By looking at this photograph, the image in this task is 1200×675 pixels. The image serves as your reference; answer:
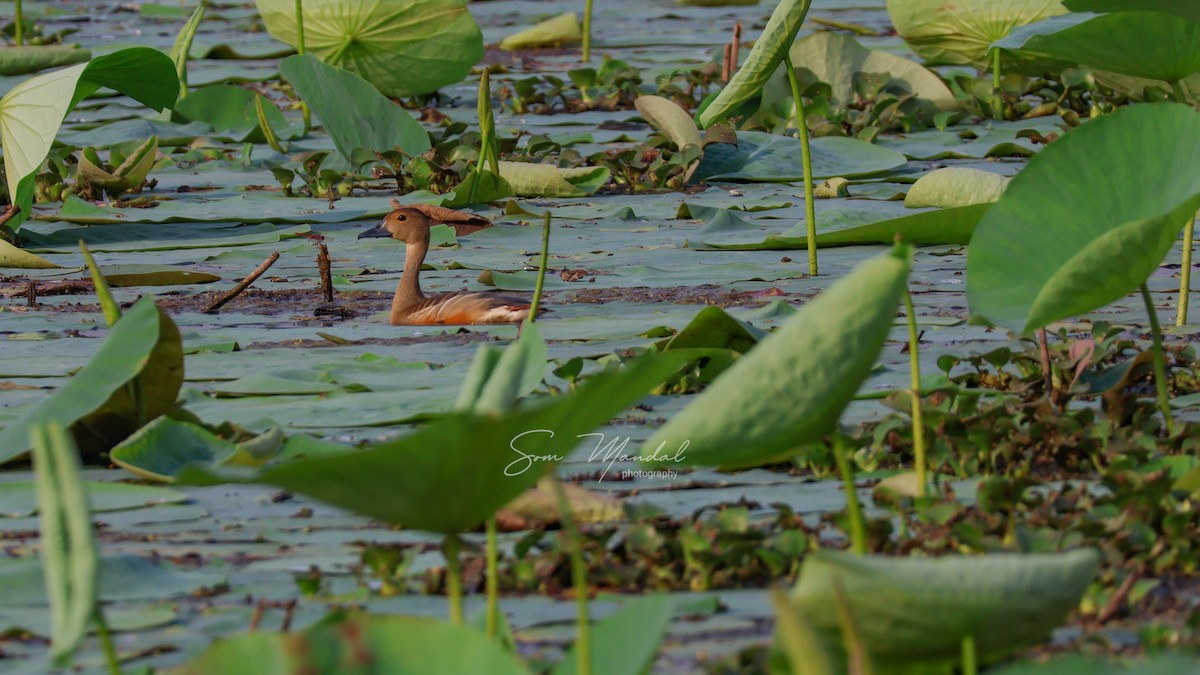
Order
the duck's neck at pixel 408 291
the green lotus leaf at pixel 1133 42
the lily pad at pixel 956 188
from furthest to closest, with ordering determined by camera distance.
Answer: the lily pad at pixel 956 188 → the duck's neck at pixel 408 291 → the green lotus leaf at pixel 1133 42

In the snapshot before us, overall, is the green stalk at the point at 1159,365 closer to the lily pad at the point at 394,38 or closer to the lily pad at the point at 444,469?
the lily pad at the point at 444,469

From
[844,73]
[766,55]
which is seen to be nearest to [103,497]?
[766,55]

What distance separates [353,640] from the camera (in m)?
1.13

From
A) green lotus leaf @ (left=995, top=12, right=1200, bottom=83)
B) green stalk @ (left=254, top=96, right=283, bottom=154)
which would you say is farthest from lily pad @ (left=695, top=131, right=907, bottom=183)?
green lotus leaf @ (left=995, top=12, right=1200, bottom=83)

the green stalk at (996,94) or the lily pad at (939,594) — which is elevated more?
the lily pad at (939,594)

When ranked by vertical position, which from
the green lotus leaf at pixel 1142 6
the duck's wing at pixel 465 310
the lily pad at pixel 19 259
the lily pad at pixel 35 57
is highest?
the green lotus leaf at pixel 1142 6

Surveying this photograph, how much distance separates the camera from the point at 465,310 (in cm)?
327

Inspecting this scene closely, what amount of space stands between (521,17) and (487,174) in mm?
6284

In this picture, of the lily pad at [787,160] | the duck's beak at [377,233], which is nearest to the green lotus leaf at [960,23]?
the lily pad at [787,160]

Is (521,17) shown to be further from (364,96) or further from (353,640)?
(353,640)

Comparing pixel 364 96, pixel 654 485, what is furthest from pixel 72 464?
pixel 364 96

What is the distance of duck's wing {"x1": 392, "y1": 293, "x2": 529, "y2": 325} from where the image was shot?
10.4ft

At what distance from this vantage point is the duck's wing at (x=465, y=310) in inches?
125

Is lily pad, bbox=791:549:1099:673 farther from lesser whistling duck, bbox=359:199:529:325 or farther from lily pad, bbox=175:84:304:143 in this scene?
lily pad, bbox=175:84:304:143
